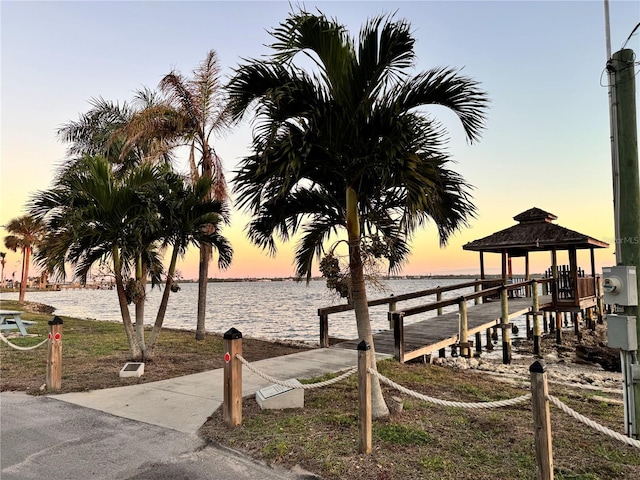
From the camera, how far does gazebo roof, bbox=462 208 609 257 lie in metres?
15.2

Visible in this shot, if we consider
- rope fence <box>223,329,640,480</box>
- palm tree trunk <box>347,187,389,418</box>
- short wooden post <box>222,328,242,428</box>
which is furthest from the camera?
palm tree trunk <box>347,187,389,418</box>

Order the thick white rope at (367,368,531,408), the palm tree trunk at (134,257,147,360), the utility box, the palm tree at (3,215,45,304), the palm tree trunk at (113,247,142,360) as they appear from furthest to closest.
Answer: the palm tree at (3,215,45,304) < the palm tree trunk at (134,257,147,360) < the palm tree trunk at (113,247,142,360) < the utility box < the thick white rope at (367,368,531,408)

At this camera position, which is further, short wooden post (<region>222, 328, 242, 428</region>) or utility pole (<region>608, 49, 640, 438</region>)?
short wooden post (<region>222, 328, 242, 428</region>)

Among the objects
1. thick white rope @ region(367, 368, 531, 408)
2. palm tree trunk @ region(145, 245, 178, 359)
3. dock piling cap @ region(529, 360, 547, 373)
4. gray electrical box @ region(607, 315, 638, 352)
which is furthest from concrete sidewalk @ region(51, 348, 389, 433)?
gray electrical box @ region(607, 315, 638, 352)

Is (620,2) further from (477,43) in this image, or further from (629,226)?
(477,43)

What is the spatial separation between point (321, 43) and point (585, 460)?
496 centimetres

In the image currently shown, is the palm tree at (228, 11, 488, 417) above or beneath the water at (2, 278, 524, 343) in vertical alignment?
above

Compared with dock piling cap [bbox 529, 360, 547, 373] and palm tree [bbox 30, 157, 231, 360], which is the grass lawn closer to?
dock piling cap [bbox 529, 360, 547, 373]

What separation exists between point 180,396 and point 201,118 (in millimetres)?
9022

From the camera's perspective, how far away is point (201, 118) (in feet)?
40.3

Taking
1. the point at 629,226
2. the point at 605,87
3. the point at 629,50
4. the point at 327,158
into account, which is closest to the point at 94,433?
the point at 327,158

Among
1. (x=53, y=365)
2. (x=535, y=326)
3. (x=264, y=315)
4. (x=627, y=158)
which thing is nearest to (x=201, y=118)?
(x=53, y=365)

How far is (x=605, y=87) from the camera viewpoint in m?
4.61

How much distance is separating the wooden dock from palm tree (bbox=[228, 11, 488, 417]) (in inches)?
191
